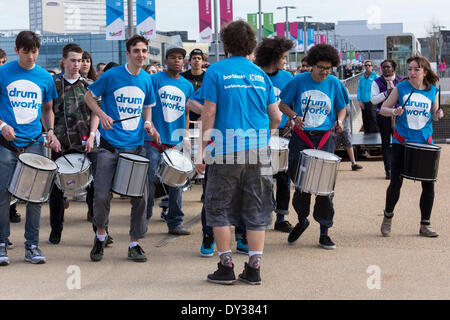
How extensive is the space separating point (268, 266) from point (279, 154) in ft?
6.13

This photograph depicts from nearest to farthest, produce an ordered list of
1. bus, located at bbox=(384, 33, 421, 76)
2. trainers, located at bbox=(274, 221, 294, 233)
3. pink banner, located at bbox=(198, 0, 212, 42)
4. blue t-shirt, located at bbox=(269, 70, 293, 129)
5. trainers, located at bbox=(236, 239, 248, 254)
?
trainers, located at bbox=(236, 239, 248, 254)
trainers, located at bbox=(274, 221, 294, 233)
blue t-shirt, located at bbox=(269, 70, 293, 129)
pink banner, located at bbox=(198, 0, 212, 42)
bus, located at bbox=(384, 33, 421, 76)

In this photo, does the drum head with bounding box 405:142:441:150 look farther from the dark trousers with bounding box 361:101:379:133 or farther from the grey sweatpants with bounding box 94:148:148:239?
the dark trousers with bounding box 361:101:379:133

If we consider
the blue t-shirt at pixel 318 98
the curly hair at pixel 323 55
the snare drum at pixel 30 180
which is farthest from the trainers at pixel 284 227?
the snare drum at pixel 30 180

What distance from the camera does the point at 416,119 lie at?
7340 mm

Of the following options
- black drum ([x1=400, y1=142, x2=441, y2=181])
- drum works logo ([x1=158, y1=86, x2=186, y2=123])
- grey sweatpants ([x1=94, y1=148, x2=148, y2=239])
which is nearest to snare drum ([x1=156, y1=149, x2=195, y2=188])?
drum works logo ([x1=158, y1=86, x2=186, y2=123])

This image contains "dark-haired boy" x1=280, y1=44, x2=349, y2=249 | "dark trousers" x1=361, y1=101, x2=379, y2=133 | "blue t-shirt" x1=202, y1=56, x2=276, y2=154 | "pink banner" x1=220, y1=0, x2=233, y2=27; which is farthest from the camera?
"pink banner" x1=220, y1=0, x2=233, y2=27

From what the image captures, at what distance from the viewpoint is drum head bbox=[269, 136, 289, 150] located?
7.56 m

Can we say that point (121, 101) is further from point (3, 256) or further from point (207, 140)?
point (3, 256)

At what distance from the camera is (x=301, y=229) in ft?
23.3

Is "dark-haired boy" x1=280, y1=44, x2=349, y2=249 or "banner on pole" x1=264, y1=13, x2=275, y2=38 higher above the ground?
"banner on pole" x1=264, y1=13, x2=275, y2=38

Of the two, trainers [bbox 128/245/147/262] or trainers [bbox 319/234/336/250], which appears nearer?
trainers [bbox 128/245/147/262]

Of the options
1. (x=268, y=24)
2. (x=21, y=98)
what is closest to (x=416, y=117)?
(x=21, y=98)

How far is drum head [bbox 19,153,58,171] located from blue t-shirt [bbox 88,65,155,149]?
0.54 metres
